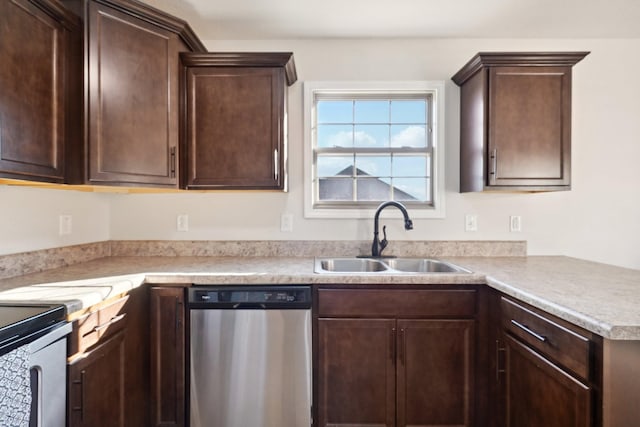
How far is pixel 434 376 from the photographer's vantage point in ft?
5.46

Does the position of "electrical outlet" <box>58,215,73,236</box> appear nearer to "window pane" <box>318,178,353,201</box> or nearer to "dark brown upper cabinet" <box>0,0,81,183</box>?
"dark brown upper cabinet" <box>0,0,81,183</box>

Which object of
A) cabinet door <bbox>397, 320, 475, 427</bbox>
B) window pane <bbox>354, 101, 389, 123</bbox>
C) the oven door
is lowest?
cabinet door <bbox>397, 320, 475, 427</bbox>

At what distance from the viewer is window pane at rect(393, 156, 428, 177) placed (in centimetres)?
243

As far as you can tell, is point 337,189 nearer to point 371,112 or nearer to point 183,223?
point 371,112

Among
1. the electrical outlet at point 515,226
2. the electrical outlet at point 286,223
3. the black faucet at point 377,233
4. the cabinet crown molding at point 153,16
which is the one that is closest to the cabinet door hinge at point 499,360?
the black faucet at point 377,233

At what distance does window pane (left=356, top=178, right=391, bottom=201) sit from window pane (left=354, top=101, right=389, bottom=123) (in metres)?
0.44

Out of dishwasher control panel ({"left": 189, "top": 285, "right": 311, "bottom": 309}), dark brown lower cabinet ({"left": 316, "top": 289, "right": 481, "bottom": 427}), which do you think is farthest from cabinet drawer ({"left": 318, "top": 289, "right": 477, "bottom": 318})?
dishwasher control panel ({"left": 189, "top": 285, "right": 311, "bottom": 309})

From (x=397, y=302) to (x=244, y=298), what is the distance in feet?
2.54

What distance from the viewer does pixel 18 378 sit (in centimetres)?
92

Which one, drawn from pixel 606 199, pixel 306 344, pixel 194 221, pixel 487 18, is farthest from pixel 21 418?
pixel 606 199

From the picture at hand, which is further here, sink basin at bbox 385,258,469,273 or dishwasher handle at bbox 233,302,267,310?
sink basin at bbox 385,258,469,273

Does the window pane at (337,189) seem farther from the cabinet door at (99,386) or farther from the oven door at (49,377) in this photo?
the oven door at (49,377)

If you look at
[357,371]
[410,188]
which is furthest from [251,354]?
[410,188]

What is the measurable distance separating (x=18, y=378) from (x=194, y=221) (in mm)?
1460
